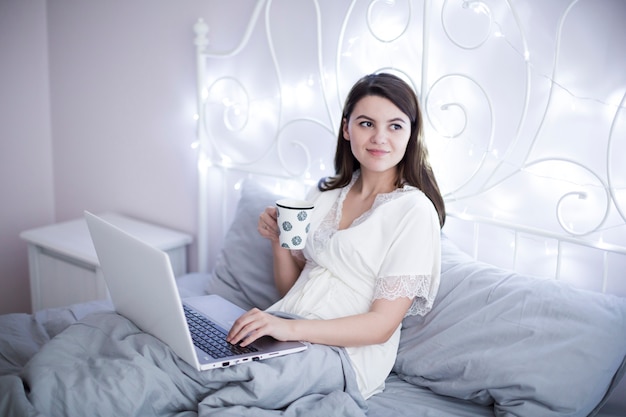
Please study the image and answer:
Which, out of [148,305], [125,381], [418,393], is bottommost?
[418,393]

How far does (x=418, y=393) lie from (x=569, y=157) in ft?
2.22

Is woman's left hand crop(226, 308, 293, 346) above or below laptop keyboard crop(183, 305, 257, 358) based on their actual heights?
above

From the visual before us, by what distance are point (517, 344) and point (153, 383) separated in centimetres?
76

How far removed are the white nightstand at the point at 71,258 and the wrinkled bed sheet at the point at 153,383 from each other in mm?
894

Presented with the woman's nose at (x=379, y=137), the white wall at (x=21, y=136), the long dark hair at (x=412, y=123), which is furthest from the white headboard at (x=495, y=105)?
the white wall at (x=21, y=136)

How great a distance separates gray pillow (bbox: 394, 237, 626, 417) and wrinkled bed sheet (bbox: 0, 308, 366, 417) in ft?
0.72

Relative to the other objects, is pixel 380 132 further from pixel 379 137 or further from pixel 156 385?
pixel 156 385

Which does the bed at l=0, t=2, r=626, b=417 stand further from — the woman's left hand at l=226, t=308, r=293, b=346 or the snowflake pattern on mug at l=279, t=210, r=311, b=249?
the snowflake pattern on mug at l=279, t=210, r=311, b=249

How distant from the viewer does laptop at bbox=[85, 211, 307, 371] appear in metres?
1.11

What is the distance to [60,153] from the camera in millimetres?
2875

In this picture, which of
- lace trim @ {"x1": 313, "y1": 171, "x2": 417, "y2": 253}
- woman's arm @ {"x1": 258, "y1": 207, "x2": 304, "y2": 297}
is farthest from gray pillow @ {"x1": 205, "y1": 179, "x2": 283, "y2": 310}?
lace trim @ {"x1": 313, "y1": 171, "x2": 417, "y2": 253}

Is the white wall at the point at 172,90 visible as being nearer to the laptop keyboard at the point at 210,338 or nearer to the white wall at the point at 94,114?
the white wall at the point at 94,114

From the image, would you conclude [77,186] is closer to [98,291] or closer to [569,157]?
[98,291]

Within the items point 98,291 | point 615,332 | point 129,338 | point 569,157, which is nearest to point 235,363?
point 129,338
